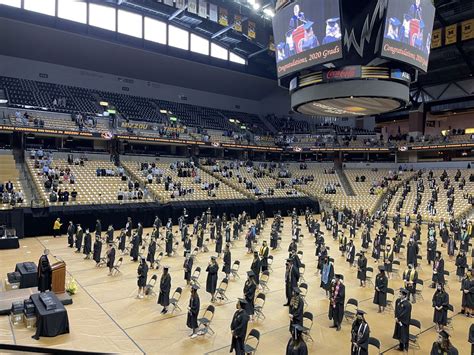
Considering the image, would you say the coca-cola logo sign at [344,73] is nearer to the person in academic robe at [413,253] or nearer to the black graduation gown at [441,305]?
the person in academic robe at [413,253]

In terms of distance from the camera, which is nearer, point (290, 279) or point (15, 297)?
point (15, 297)

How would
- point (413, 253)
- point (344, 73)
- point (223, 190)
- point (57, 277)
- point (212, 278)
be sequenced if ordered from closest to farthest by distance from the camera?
point (57, 277) < point (212, 278) < point (344, 73) < point (413, 253) < point (223, 190)

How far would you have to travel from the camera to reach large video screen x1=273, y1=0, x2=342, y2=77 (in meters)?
15.1

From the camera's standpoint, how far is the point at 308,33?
1580 cm

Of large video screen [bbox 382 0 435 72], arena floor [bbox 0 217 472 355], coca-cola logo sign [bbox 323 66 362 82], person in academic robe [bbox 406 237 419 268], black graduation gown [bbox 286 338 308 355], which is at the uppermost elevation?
large video screen [bbox 382 0 435 72]

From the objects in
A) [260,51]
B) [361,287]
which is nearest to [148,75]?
[260,51]

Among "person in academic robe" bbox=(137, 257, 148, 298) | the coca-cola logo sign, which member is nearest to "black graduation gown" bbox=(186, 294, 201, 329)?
"person in academic robe" bbox=(137, 257, 148, 298)

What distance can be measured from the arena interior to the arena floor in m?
0.07

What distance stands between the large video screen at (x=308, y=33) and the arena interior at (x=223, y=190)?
7cm

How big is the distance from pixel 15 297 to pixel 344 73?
14923 mm

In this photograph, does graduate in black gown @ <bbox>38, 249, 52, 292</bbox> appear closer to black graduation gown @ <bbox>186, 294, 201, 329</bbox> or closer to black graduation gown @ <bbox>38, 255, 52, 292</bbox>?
black graduation gown @ <bbox>38, 255, 52, 292</bbox>

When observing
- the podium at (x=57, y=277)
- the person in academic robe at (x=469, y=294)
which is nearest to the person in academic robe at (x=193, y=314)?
the podium at (x=57, y=277)

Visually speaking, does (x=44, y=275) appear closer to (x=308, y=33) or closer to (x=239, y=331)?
(x=239, y=331)

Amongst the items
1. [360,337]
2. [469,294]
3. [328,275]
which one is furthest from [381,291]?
[360,337]
